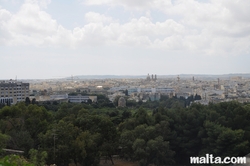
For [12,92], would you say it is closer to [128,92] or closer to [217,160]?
[128,92]

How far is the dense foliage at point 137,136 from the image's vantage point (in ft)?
35.0

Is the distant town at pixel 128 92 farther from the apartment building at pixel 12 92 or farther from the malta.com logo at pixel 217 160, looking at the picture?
the malta.com logo at pixel 217 160

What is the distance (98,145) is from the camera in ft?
38.9

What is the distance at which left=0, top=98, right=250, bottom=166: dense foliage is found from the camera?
1068 cm

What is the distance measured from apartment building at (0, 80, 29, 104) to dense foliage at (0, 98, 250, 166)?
2648 centimetres

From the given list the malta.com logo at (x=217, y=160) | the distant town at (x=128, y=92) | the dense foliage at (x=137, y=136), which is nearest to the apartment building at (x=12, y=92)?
the distant town at (x=128, y=92)

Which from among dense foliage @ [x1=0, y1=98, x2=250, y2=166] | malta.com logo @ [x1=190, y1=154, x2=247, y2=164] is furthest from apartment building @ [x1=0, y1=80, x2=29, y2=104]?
malta.com logo @ [x1=190, y1=154, x2=247, y2=164]

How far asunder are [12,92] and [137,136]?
30.4 meters

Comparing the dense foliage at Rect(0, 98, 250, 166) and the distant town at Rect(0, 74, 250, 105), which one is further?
the distant town at Rect(0, 74, 250, 105)

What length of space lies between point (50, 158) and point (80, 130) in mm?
2010

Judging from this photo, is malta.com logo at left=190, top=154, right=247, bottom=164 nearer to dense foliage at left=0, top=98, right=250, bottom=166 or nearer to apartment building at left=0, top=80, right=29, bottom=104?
dense foliage at left=0, top=98, right=250, bottom=166

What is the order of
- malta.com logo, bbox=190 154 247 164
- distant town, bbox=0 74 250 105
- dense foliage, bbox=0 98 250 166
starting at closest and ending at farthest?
malta.com logo, bbox=190 154 247 164 < dense foliage, bbox=0 98 250 166 < distant town, bbox=0 74 250 105

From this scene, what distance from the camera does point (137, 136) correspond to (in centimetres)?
1193

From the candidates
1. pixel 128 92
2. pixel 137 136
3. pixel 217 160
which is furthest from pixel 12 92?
pixel 217 160
